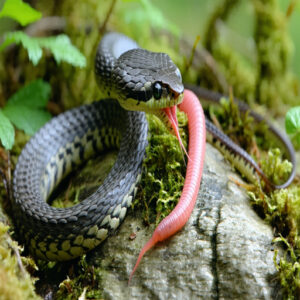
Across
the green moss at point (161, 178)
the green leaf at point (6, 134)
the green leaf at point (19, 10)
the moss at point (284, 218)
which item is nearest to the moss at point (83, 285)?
the green moss at point (161, 178)

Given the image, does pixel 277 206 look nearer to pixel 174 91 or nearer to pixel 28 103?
pixel 174 91

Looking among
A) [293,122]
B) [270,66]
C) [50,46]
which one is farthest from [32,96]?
[270,66]

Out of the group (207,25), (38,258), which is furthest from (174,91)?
(207,25)

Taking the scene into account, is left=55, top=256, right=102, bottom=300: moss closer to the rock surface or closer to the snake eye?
the rock surface

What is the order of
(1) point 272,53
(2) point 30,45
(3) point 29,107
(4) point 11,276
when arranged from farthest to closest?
1. (1) point 272,53
2. (3) point 29,107
3. (2) point 30,45
4. (4) point 11,276

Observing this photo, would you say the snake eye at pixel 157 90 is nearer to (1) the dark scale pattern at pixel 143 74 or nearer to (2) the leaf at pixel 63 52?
(1) the dark scale pattern at pixel 143 74

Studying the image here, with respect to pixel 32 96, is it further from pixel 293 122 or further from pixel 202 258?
pixel 293 122

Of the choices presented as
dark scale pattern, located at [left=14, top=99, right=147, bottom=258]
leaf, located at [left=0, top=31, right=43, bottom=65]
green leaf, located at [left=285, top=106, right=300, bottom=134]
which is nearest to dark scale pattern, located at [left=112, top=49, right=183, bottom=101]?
dark scale pattern, located at [left=14, top=99, right=147, bottom=258]
